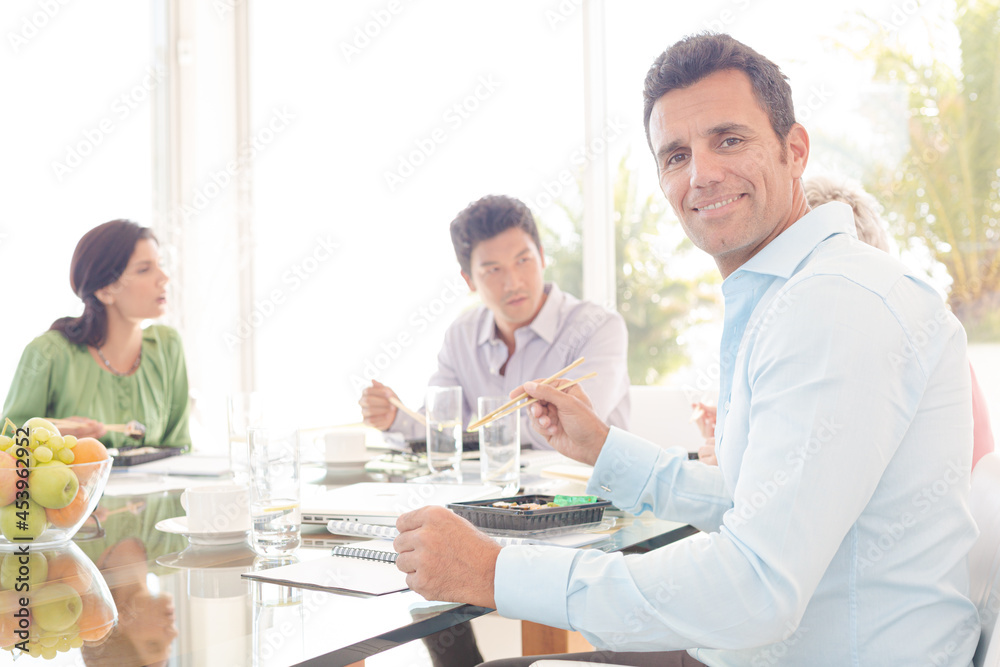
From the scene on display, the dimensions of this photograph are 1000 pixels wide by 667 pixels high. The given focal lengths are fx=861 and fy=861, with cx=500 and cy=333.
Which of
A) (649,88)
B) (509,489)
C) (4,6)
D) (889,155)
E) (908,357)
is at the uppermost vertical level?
(4,6)

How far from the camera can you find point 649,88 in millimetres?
1235

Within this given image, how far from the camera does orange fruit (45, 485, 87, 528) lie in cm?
129

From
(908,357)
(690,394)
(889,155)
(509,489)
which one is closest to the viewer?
(908,357)

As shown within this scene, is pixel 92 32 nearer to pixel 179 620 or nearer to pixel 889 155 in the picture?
pixel 889 155

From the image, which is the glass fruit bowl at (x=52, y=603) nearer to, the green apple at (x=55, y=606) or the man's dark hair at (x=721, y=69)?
the green apple at (x=55, y=606)

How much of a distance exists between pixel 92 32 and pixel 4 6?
45cm

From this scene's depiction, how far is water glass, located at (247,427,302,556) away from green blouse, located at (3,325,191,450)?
129 centimetres

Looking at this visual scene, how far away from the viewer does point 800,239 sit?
3.53ft

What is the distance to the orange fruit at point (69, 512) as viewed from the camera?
4.22ft

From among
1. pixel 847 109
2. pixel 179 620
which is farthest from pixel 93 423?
pixel 847 109

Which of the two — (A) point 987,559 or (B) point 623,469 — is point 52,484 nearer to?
(B) point 623,469

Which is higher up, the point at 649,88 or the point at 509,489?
the point at 649,88

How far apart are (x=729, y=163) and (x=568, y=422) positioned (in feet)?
1.77

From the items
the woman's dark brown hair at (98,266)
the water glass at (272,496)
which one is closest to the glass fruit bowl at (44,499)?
the water glass at (272,496)
